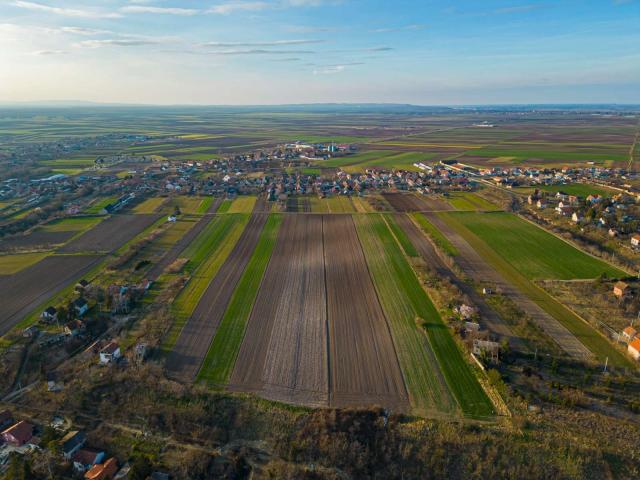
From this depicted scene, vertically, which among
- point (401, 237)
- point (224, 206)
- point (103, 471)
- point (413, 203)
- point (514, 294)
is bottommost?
point (103, 471)

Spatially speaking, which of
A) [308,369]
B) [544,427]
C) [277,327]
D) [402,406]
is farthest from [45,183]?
[544,427]

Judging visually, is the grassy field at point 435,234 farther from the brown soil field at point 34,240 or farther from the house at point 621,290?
the brown soil field at point 34,240

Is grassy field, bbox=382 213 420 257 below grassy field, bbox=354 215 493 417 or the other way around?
the other way around

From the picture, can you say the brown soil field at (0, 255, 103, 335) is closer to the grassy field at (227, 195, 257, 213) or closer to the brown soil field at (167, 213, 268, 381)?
the brown soil field at (167, 213, 268, 381)

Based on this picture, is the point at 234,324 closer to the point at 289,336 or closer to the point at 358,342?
the point at 289,336

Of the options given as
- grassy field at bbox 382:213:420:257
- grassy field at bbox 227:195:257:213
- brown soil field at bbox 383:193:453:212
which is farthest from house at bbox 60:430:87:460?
brown soil field at bbox 383:193:453:212

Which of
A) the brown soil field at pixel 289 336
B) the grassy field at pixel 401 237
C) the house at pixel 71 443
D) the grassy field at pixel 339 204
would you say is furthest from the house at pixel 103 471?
the grassy field at pixel 339 204

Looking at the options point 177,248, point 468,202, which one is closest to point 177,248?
point 177,248
